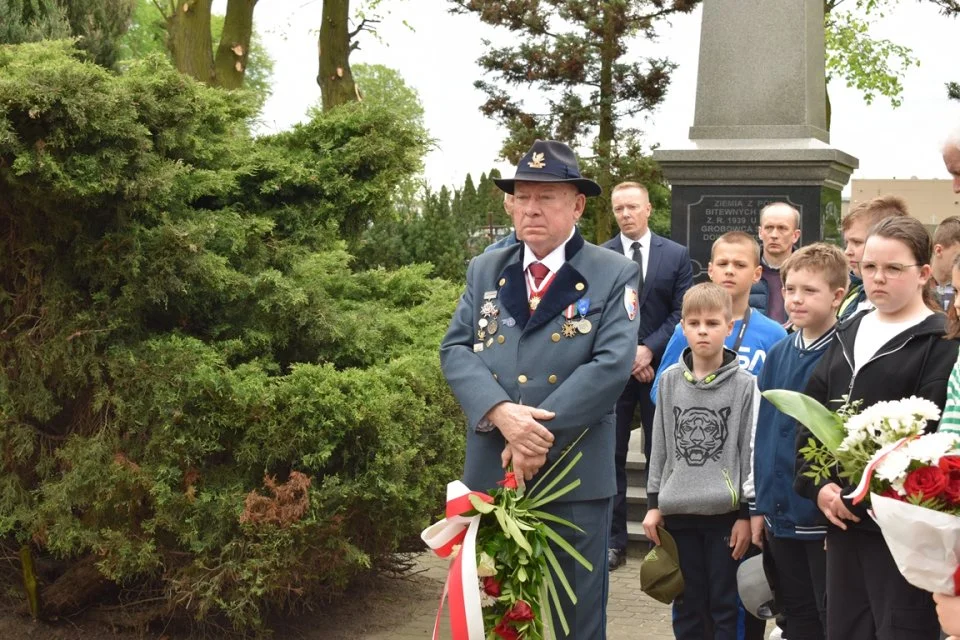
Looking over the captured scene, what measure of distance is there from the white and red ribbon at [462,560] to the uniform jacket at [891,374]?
3.77ft

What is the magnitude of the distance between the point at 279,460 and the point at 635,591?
248 cm

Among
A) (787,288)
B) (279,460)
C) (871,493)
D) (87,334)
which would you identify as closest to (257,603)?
(279,460)

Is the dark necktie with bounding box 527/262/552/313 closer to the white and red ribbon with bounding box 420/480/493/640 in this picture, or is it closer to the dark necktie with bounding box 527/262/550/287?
the dark necktie with bounding box 527/262/550/287

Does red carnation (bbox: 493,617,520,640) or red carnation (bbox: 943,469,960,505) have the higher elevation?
red carnation (bbox: 943,469,960,505)

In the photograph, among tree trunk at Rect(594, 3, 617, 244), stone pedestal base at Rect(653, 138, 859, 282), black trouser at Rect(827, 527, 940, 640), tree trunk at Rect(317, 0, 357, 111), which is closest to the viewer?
black trouser at Rect(827, 527, 940, 640)

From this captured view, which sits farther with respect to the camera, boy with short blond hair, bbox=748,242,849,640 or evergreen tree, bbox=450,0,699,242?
evergreen tree, bbox=450,0,699,242

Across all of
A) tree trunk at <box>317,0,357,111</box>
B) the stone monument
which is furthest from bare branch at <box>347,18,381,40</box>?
the stone monument

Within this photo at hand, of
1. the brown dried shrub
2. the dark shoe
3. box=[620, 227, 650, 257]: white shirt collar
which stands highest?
box=[620, 227, 650, 257]: white shirt collar

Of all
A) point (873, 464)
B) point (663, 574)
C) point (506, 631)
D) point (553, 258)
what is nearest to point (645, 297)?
point (663, 574)

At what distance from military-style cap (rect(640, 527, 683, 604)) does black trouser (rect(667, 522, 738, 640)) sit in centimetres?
20

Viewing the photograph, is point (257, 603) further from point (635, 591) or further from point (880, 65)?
point (880, 65)

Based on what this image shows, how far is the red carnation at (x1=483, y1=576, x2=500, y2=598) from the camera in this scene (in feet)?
13.6

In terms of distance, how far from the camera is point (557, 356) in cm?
428

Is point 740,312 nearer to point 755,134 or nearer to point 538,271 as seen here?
point 538,271
